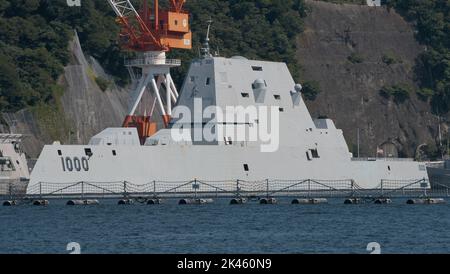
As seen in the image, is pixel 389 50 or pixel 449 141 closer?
pixel 449 141

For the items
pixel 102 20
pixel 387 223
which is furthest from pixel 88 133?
pixel 387 223

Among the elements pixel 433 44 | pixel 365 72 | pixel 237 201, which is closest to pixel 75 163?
pixel 237 201

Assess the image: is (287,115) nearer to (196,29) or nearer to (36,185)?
(36,185)

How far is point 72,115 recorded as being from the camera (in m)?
80.9

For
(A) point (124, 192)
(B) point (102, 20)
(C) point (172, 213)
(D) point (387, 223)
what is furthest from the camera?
(B) point (102, 20)

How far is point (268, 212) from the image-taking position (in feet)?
153

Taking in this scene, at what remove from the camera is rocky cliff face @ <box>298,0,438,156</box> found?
101875mm

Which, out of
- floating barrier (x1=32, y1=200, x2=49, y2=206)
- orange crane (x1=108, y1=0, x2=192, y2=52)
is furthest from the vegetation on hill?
floating barrier (x1=32, y1=200, x2=49, y2=206)

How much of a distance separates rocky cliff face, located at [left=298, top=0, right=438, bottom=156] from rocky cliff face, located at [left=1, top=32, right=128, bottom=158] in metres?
23.8

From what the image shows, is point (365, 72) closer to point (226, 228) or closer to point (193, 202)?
point (193, 202)

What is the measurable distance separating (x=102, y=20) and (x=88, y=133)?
1552cm

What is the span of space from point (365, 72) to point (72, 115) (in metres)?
34.8

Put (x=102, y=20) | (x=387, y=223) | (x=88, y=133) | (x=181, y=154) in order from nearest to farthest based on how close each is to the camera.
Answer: (x=387, y=223) → (x=181, y=154) → (x=88, y=133) → (x=102, y=20)

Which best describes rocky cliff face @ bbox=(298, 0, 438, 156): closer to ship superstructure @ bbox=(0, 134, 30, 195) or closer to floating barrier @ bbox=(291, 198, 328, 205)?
ship superstructure @ bbox=(0, 134, 30, 195)
